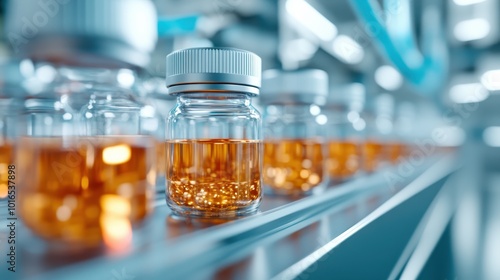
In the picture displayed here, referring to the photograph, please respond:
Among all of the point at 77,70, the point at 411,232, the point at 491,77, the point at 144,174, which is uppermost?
the point at 491,77

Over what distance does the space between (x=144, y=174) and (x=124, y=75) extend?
0.12 metres

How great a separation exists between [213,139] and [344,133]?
82cm

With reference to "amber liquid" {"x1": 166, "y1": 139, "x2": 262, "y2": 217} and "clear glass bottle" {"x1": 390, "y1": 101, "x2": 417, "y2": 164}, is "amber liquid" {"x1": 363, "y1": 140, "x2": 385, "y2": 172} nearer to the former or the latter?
"clear glass bottle" {"x1": 390, "y1": 101, "x2": 417, "y2": 164}

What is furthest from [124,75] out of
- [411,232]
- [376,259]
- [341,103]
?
[341,103]

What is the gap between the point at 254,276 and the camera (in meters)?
0.35

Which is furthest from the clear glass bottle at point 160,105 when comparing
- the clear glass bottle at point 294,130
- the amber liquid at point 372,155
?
the amber liquid at point 372,155

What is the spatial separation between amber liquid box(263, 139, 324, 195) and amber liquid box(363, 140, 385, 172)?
1.69 feet

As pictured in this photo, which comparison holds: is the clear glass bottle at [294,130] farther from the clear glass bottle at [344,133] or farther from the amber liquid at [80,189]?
the amber liquid at [80,189]

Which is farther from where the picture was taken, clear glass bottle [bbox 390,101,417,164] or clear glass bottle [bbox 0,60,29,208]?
clear glass bottle [bbox 390,101,417,164]

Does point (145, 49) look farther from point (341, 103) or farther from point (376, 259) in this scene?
point (341, 103)

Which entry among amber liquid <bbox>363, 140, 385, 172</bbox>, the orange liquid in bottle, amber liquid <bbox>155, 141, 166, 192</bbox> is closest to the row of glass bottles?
amber liquid <bbox>155, 141, 166, 192</bbox>

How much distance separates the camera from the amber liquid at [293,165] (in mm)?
716

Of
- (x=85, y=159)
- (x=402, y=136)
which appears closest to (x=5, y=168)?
(x=85, y=159)

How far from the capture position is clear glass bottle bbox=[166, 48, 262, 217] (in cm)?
44
